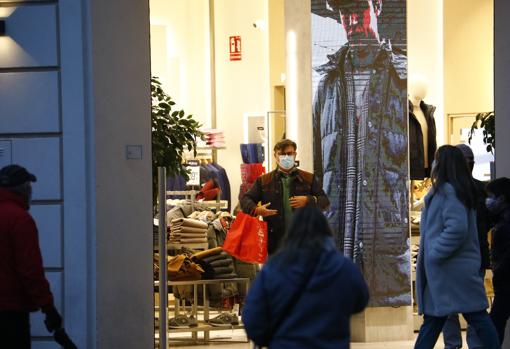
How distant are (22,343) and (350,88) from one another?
15.7 ft

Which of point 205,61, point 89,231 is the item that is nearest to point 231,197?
point 205,61

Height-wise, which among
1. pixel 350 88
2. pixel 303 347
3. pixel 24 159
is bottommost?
pixel 303 347

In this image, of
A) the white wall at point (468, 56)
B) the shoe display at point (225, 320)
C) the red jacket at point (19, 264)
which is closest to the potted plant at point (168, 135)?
the shoe display at point (225, 320)

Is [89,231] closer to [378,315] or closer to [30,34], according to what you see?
[30,34]

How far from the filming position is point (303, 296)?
4.22 metres

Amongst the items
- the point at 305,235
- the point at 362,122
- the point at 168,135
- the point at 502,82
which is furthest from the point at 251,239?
the point at 305,235

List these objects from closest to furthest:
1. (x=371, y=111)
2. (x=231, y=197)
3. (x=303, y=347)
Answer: (x=303, y=347), (x=371, y=111), (x=231, y=197)

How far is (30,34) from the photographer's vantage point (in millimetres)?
7297

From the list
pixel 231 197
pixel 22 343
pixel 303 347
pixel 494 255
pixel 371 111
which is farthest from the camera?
pixel 231 197

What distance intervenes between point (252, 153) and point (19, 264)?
1065 cm

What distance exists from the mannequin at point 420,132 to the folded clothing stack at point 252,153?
509 cm

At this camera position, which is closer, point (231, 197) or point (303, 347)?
point (303, 347)

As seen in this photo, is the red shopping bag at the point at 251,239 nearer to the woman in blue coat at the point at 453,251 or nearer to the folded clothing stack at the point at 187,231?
the folded clothing stack at the point at 187,231

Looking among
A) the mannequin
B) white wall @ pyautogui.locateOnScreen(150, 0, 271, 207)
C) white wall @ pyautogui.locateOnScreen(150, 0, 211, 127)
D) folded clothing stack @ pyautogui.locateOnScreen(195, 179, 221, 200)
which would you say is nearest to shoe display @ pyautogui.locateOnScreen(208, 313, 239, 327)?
the mannequin
